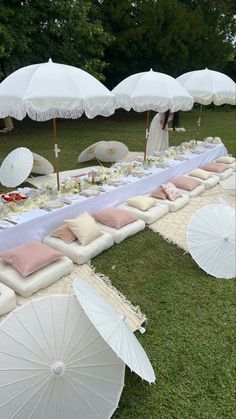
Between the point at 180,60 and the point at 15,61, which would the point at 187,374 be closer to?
the point at 15,61

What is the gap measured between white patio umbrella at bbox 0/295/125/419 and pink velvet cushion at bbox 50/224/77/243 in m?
2.24

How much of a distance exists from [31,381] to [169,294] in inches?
92.7

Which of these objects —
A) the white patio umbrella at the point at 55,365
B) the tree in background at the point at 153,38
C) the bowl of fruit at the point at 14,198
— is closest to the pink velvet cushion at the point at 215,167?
the bowl of fruit at the point at 14,198

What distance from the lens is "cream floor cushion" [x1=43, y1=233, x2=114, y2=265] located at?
478 cm

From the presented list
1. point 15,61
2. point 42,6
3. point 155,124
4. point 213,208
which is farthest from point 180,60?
point 213,208

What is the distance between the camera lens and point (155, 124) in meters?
9.73

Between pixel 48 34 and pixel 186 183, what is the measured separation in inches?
461

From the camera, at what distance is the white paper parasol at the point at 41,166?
26.2ft

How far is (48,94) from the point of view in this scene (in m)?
4.77

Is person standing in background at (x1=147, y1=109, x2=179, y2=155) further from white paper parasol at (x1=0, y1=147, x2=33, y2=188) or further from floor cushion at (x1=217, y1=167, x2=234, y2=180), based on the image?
white paper parasol at (x1=0, y1=147, x2=33, y2=188)

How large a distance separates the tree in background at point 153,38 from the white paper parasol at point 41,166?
1219cm

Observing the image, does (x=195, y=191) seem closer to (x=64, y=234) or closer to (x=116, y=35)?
(x=64, y=234)

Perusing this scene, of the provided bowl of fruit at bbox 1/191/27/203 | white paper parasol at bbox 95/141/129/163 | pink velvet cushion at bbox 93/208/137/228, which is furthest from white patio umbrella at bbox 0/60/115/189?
white paper parasol at bbox 95/141/129/163

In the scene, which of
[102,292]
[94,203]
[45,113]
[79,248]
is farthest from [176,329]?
[45,113]
